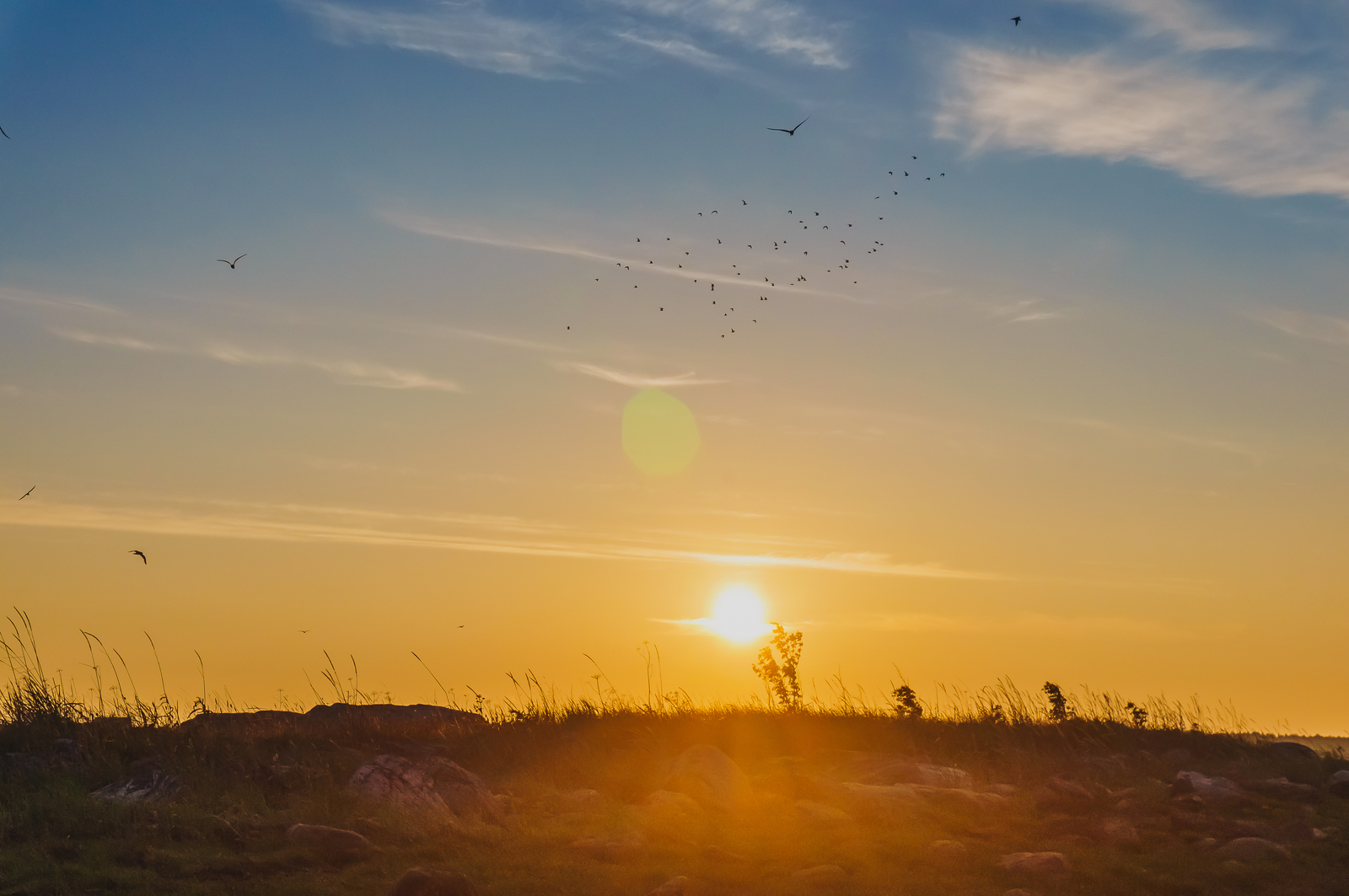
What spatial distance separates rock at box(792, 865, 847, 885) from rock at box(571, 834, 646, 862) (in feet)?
6.91

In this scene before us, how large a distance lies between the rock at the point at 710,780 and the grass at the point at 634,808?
0.28 meters

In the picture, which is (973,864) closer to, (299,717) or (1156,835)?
(1156,835)

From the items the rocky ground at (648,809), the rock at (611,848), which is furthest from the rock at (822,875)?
the rock at (611,848)

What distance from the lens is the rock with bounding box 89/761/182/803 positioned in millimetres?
15438

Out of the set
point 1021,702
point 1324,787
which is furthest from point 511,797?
point 1324,787

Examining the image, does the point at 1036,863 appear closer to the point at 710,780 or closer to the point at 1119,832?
the point at 1119,832

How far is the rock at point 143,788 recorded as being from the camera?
608 inches

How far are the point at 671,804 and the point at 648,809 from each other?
0.37 m

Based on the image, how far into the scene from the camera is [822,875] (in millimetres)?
12914

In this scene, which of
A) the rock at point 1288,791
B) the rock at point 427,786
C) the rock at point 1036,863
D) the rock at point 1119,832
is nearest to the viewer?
the rock at point 1036,863

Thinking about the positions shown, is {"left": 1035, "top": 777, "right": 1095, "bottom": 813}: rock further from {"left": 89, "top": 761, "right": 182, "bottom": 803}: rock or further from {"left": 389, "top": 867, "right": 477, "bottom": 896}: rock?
{"left": 89, "top": 761, "right": 182, "bottom": 803}: rock

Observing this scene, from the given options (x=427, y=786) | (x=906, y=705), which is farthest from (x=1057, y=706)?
(x=427, y=786)

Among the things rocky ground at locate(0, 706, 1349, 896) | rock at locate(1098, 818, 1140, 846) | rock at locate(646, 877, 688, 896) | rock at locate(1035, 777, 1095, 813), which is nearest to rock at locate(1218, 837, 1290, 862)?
rocky ground at locate(0, 706, 1349, 896)

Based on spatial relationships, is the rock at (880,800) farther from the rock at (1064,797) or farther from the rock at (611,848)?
the rock at (611,848)
